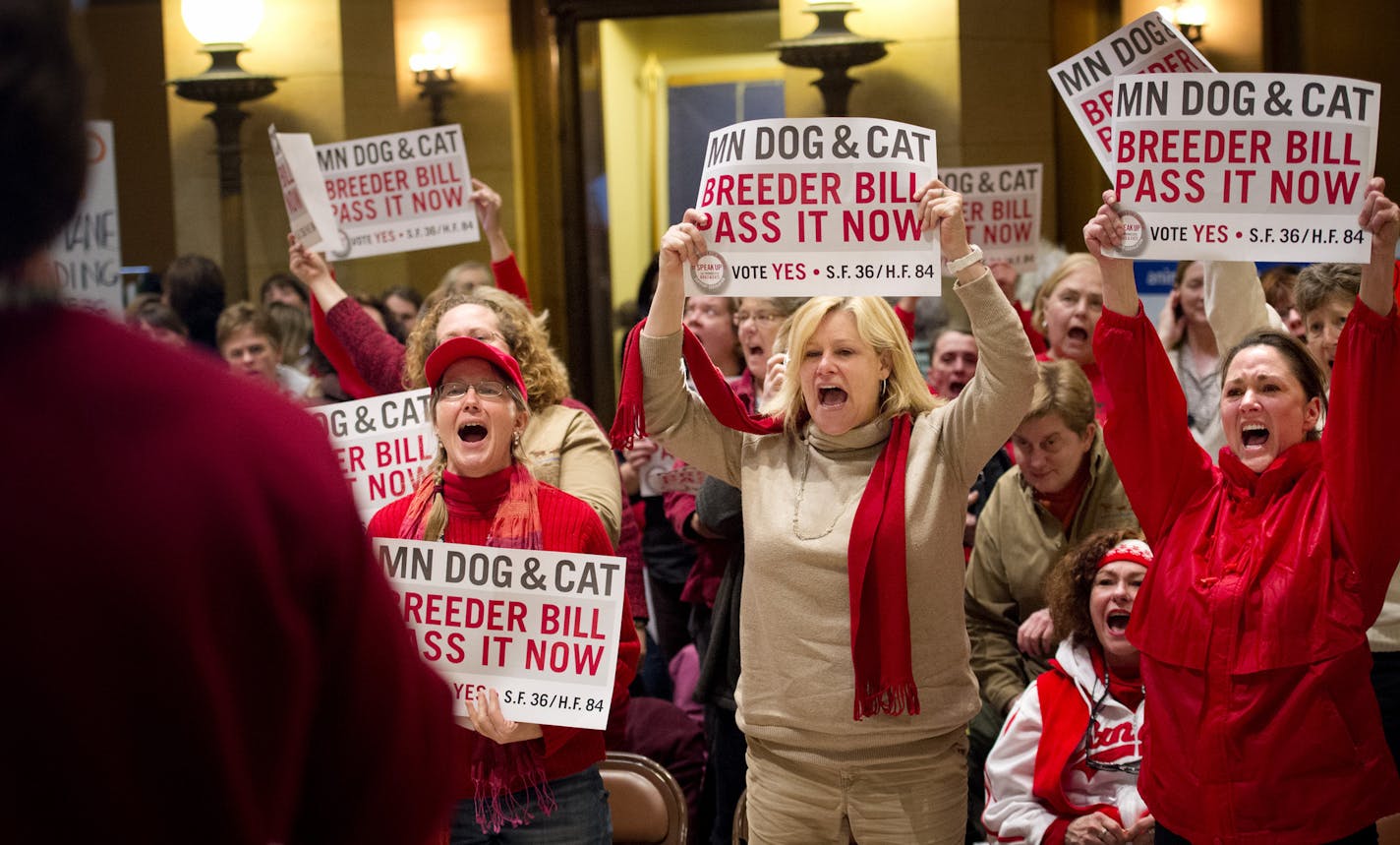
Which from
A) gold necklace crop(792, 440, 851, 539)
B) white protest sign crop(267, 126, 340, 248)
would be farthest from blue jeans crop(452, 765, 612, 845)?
white protest sign crop(267, 126, 340, 248)

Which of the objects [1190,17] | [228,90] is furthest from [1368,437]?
[228,90]

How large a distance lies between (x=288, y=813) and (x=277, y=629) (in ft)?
0.47

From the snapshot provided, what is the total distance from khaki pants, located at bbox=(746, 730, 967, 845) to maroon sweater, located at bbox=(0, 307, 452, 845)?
2.19m

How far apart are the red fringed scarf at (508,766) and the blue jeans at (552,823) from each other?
0.02 m

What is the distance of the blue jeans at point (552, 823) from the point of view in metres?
3.13

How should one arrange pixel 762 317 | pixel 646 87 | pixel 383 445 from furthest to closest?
pixel 646 87 → pixel 762 317 → pixel 383 445

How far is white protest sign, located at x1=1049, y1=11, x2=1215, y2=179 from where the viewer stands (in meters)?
3.78

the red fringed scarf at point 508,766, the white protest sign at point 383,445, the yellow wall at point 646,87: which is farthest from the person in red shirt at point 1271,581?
the yellow wall at point 646,87

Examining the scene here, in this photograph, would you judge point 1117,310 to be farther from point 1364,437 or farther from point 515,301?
point 515,301

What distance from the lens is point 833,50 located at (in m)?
7.71

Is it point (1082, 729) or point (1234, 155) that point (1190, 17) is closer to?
point (1234, 155)

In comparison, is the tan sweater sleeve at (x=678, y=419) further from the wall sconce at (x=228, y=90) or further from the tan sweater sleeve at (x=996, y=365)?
the wall sconce at (x=228, y=90)

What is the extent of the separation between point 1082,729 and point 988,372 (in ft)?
3.28

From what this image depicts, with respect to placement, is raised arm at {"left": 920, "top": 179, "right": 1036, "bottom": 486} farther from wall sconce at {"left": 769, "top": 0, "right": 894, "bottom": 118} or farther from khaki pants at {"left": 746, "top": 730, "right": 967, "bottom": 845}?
wall sconce at {"left": 769, "top": 0, "right": 894, "bottom": 118}
